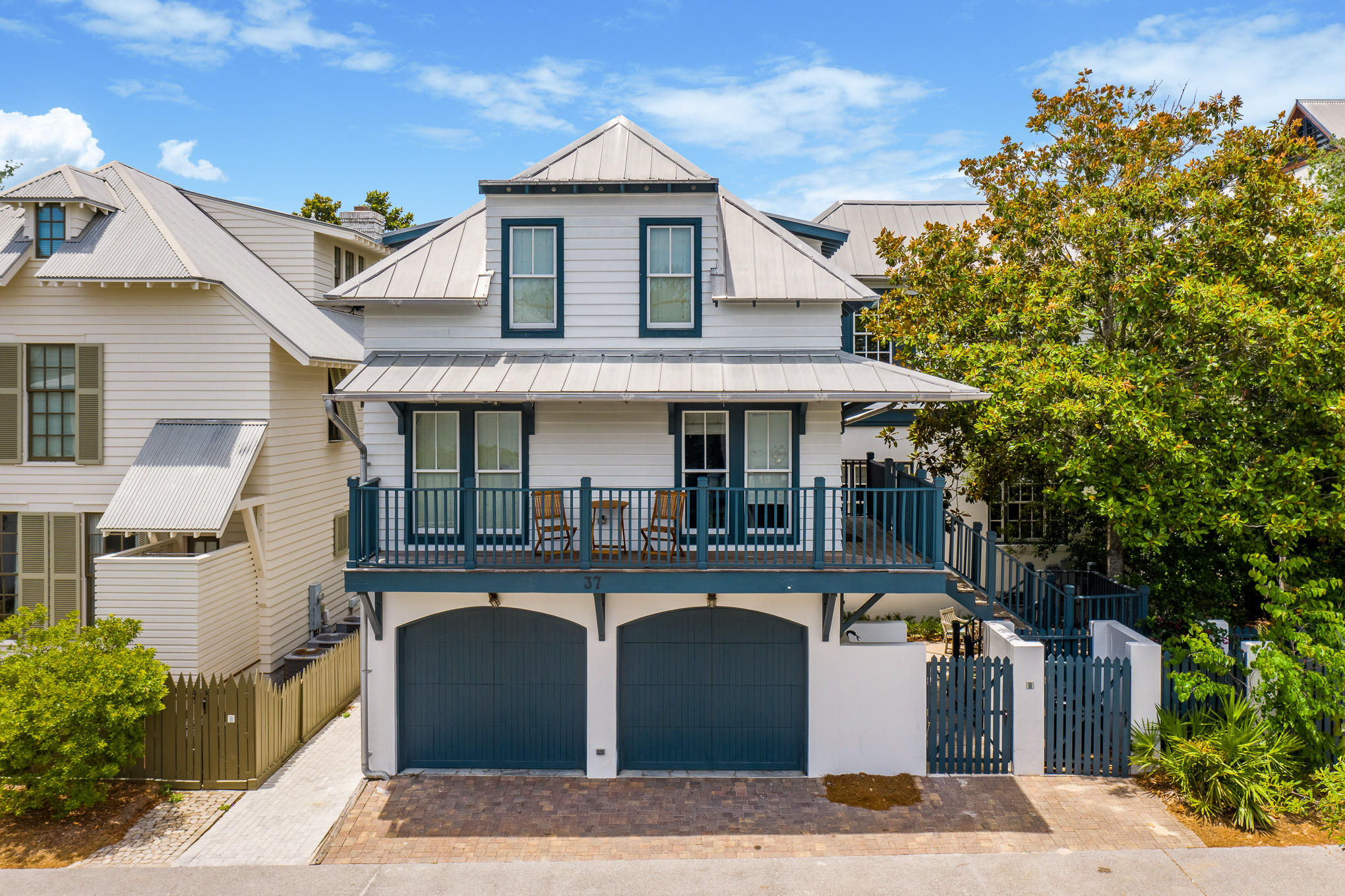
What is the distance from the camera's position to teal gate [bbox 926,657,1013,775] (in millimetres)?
11750

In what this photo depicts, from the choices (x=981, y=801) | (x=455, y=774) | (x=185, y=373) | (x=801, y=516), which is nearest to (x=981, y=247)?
(x=801, y=516)

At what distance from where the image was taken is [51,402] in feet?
49.9

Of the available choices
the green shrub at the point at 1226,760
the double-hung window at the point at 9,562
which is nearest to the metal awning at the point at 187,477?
the double-hung window at the point at 9,562

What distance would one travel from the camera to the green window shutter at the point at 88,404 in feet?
49.2

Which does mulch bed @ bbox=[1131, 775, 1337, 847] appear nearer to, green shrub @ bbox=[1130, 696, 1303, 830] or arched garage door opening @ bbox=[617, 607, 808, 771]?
green shrub @ bbox=[1130, 696, 1303, 830]

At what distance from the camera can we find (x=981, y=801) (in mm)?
11039

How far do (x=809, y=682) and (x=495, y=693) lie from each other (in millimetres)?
4560

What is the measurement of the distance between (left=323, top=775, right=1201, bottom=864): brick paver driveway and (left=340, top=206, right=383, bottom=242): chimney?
51.6 feet

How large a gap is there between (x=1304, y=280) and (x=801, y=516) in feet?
27.4

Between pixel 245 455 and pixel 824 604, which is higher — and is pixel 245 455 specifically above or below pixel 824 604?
above

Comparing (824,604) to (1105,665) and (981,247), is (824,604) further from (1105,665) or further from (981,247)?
(981,247)

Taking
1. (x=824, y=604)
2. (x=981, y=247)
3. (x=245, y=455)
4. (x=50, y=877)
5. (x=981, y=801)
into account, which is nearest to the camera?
(x=50, y=877)

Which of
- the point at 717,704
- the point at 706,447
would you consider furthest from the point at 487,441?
the point at 717,704

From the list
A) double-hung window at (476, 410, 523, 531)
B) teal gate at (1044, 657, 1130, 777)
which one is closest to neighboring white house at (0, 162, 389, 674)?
double-hung window at (476, 410, 523, 531)
